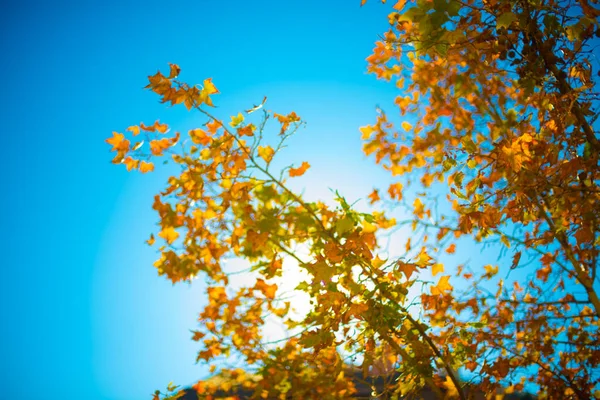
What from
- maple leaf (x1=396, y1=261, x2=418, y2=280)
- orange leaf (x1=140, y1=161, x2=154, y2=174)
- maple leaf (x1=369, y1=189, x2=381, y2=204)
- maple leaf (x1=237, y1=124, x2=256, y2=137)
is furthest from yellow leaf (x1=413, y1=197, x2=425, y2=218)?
orange leaf (x1=140, y1=161, x2=154, y2=174)

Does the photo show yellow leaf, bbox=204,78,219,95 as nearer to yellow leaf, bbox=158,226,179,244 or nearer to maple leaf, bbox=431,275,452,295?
yellow leaf, bbox=158,226,179,244

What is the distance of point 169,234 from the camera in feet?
7.96

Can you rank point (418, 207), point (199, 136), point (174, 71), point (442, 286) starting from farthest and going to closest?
point (418, 207) → point (199, 136) → point (442, 286) → point (174, 71)

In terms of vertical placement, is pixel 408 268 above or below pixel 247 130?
below

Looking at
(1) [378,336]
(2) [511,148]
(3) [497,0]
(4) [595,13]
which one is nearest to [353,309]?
(1) [378,336]

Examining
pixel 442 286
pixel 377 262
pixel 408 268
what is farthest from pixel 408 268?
pixel 442 286

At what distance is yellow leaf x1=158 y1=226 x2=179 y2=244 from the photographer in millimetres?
2403

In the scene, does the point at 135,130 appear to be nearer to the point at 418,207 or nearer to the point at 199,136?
the point at 199,136

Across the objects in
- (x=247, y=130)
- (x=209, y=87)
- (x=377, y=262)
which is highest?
(x=209, y=87)

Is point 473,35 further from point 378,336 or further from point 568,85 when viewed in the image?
point 378,336

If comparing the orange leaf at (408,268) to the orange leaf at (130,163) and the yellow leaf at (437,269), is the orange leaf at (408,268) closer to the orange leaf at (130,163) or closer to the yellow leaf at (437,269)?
the yellow leaf at (437,269)

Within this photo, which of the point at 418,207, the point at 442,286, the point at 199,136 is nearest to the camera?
the point at 442,286

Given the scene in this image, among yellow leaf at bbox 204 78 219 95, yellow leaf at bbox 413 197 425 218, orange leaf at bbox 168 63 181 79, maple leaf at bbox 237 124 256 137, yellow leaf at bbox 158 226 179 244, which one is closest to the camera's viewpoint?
orange leaf at bbox 168 63 181 79

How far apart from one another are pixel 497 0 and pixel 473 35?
0.88ft
